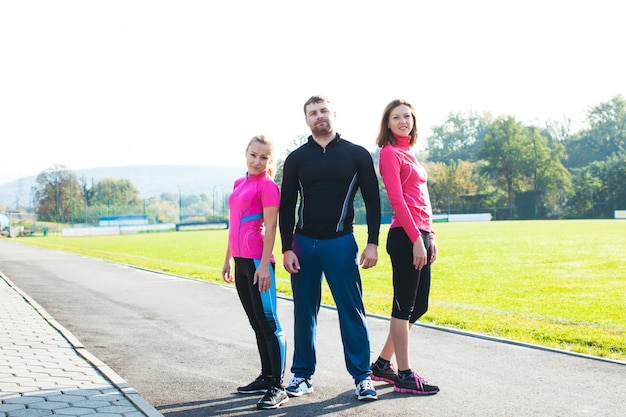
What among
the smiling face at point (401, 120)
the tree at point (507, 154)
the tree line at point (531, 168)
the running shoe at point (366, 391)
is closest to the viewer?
the running shoe at point (366, 391)

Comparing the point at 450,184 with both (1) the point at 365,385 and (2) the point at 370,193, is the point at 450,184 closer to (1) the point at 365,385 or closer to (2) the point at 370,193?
(2) the point at 370,193

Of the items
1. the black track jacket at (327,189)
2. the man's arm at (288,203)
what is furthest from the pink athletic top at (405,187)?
the man's arm at (288,203)

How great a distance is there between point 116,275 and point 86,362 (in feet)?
33.7

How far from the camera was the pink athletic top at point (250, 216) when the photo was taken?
472 centimetres

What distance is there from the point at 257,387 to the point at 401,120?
2.28 metres

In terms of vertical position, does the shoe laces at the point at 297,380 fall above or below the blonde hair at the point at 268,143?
below

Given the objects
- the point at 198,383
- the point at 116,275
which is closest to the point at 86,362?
the point at 198,383

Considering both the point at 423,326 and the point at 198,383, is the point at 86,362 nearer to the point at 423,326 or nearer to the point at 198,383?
the point at 198,383

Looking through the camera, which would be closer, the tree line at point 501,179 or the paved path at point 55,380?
the paved path at point 55,380

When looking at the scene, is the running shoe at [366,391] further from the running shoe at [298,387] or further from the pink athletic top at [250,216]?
the pink athletic top at [250,216]

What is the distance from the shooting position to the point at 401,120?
188 inches

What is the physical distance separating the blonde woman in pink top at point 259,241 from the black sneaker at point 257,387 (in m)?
0.15

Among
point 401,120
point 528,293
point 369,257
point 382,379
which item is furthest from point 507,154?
point 369,257

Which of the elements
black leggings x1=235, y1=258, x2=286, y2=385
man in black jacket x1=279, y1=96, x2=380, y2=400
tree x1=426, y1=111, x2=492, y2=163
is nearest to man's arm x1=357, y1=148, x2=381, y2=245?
man in black jacket x1=279, y1=96, x2=380, y2=400
